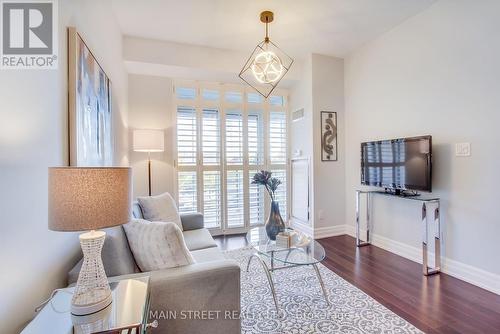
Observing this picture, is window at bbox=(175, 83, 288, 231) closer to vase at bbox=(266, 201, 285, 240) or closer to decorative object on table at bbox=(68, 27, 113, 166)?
decorative object on table at bbox=(68, 27, 113, 166)

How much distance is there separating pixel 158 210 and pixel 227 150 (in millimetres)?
1705

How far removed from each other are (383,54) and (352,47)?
0.51 m

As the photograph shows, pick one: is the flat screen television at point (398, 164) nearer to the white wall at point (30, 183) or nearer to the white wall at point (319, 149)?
the white wall at point (319, 149)

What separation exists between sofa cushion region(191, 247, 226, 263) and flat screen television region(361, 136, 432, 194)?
6.98 feet

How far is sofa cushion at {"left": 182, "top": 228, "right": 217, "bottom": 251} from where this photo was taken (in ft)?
7.71

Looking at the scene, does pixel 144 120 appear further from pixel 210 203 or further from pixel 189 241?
pixel 189 241

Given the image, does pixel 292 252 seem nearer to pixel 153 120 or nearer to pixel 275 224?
pixel 275 224

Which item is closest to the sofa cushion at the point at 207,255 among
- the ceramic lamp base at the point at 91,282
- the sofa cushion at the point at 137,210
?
the sofa cushion at the point at 137,210

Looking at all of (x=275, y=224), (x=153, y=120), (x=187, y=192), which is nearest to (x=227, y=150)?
(x=187, y=192)

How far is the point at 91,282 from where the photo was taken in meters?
1.06

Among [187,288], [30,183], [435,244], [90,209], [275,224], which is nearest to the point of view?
[90,209]

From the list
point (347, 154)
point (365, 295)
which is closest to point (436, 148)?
point (347, 154)

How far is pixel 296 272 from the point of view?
2619mm

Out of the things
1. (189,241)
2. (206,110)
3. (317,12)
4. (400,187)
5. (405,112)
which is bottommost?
(189,241)
